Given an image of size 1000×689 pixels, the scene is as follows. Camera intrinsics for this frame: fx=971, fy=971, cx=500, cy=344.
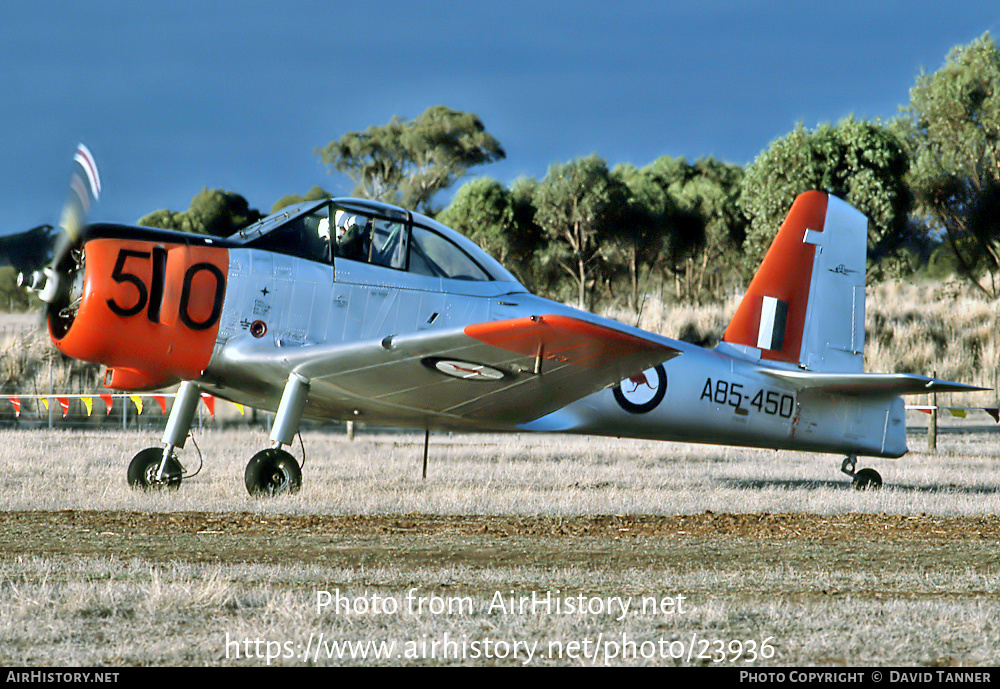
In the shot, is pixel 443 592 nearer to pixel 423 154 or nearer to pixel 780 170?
pixel 780 170

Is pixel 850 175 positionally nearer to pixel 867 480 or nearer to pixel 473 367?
pixel 867 480

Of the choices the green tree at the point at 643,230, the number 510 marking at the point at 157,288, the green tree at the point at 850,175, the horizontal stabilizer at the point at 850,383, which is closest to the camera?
the number 510 marking at the point at 157,288

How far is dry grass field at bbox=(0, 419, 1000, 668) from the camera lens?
156 inches

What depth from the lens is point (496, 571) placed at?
591 centimetres

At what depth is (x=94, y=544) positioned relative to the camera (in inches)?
270

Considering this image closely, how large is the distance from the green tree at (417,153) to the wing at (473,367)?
173 feet

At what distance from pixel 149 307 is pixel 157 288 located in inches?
7.6

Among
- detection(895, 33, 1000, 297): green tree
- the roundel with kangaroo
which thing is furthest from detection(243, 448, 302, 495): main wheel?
detection(895, 33, 1000, 297): green tree

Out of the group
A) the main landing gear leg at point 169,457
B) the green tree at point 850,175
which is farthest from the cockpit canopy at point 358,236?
the green tree at point 850,175

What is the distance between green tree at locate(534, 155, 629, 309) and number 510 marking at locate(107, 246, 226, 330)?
133 ft

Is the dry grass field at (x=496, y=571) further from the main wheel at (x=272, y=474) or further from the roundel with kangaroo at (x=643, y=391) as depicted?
the roundel with kangaroo at (x=643, y=391)

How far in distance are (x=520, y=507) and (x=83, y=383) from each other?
19697 mm

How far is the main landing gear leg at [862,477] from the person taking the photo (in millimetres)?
11996

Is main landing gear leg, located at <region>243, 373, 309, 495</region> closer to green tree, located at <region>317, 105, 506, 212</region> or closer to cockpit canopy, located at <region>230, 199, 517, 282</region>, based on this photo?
cockpit canopy, located at <region>230, 199, 517, 282</region>
